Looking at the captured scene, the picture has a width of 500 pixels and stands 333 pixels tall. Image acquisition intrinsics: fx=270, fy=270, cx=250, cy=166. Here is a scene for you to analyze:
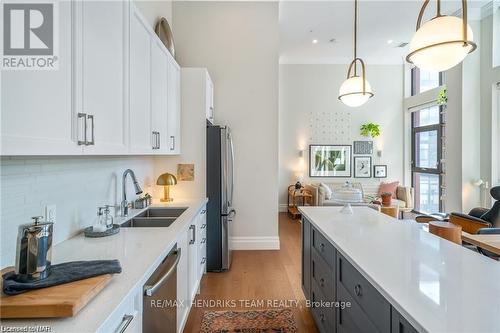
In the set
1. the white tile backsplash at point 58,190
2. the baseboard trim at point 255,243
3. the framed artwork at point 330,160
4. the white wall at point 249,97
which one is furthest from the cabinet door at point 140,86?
the framed artwork at point 330,160

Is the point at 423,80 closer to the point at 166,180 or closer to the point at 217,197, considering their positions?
the point at 217,197

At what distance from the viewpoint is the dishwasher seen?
4.07 ft

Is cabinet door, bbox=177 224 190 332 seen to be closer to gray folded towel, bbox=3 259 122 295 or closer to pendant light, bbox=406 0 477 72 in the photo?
gray folded towel, bbox=3 259 122 295

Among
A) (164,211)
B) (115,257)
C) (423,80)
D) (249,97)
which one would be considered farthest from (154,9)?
(423,80)

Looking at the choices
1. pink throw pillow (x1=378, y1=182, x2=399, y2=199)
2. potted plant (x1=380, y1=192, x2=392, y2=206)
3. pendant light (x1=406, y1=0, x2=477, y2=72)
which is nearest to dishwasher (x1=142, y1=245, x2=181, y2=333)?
pendant light (x1=406, y1=0, x2=477, y2=72)

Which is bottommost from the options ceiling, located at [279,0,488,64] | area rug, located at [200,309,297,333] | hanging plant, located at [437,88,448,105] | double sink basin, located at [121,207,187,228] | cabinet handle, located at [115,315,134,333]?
area rug, located at [200,309,297,333]

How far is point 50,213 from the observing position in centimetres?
147

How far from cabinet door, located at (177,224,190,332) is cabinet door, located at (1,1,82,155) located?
1.04 metres

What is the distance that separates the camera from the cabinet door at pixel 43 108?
90cm

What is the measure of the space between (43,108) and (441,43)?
2.04m

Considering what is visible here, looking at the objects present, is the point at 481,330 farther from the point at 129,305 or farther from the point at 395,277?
the point at 129,305

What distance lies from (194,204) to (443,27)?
248 cm

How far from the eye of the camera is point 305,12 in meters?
4.76

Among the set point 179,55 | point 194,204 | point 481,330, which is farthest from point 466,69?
point 481,330
